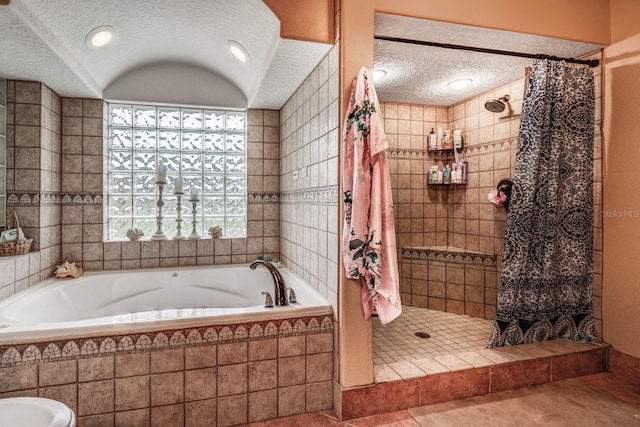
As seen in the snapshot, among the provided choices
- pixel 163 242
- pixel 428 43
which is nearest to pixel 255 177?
pixel 163 242

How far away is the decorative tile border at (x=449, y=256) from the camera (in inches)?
123

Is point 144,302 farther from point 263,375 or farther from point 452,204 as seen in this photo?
point 452,204

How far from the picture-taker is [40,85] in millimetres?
2555

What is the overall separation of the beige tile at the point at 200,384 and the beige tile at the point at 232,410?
0.07m

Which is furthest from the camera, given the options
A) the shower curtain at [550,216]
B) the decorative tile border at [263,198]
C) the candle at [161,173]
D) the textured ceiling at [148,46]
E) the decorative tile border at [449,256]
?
the decorative tile border at [263,198]

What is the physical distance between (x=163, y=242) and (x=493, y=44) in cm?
282

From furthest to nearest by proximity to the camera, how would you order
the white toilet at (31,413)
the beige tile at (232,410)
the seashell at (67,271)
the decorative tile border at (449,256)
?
the decorative tile border at (449,256), the seashell at (67,271), the beige tile at (232,410), the white toilet at (31,413)

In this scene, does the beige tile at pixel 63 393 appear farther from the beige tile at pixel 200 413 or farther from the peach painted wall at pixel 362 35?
the peach painted wall at pixel 362 35

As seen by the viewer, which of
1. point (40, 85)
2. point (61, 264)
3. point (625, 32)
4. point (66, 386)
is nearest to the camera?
point (66, 386)

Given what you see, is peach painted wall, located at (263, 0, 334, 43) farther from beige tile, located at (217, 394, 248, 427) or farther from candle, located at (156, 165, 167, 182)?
beige tile, located at (217, 394, 248, 427)

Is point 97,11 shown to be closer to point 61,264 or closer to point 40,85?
point 40,85

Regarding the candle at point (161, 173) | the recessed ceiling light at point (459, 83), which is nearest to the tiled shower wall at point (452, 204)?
the recessed ceiling light at point (459, 83)

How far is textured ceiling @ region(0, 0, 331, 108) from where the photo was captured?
1932mm

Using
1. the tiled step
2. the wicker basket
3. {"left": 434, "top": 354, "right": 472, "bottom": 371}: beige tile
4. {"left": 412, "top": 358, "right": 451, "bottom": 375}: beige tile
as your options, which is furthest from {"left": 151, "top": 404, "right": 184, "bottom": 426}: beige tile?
the wicker basket
